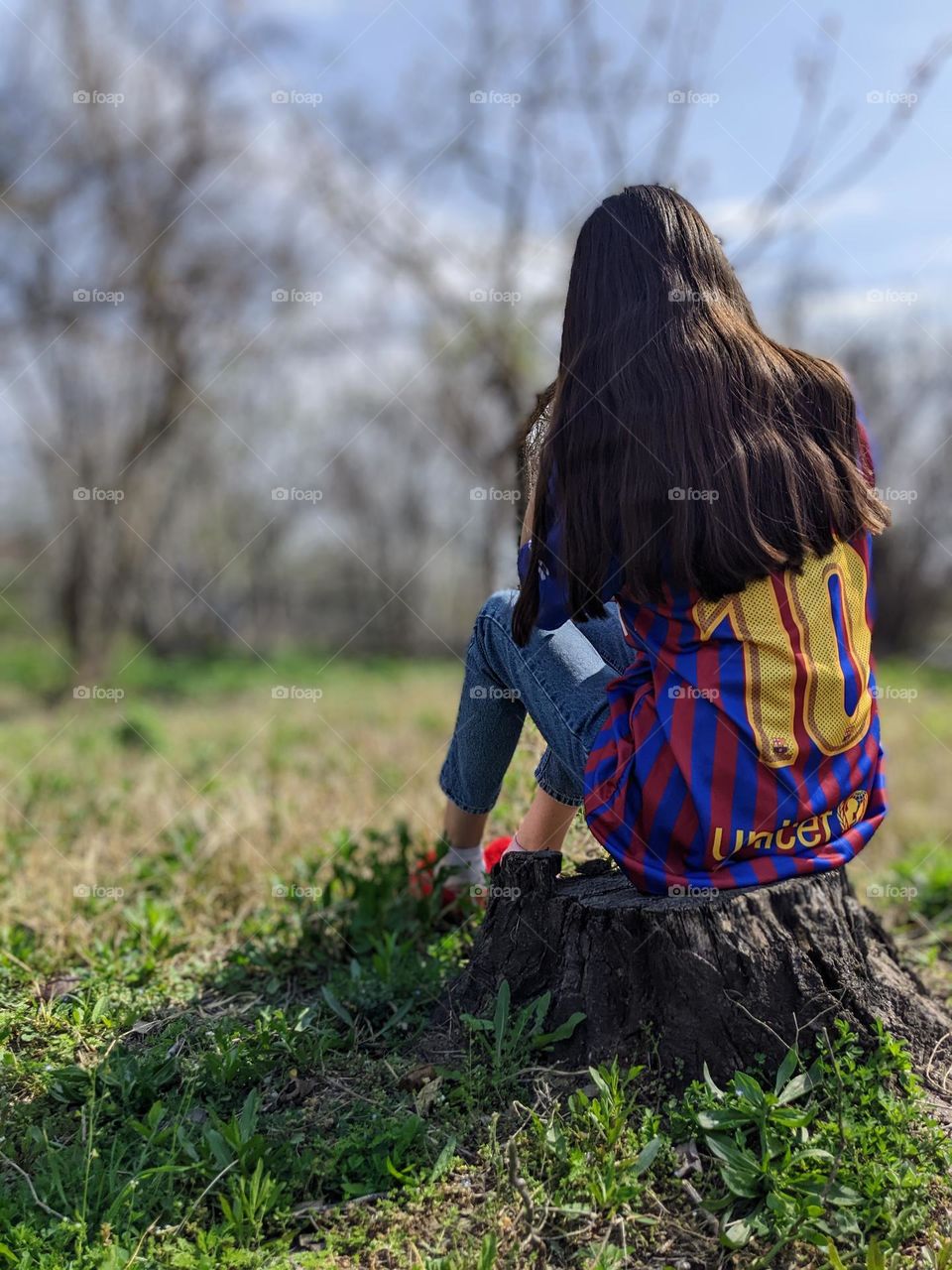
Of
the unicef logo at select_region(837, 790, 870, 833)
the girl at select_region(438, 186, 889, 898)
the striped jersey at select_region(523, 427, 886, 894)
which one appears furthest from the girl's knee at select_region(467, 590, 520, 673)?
the unicef logo at select_region(837, 790, 870, 833)

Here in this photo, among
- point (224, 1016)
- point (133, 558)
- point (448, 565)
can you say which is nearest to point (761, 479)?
point (224, 1016)

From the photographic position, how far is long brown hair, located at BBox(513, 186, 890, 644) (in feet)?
6.02

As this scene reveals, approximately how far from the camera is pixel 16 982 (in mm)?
2438

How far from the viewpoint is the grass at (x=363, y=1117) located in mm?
1647

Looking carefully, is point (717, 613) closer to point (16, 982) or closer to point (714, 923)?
point (714, 923)

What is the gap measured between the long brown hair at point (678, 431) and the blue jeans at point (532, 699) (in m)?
0.20

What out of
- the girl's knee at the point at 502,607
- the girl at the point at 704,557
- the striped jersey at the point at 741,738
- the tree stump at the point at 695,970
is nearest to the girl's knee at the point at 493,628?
the girl's knee at the point at 502,607

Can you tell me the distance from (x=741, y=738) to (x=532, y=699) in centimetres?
50

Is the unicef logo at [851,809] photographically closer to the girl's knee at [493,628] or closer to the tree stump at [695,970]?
the tree stump at [695,970]

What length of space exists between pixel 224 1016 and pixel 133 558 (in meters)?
7.97

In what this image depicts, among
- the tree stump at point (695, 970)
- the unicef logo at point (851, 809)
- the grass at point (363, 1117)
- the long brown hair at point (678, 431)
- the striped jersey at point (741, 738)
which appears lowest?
the grass at point (363, 1117)

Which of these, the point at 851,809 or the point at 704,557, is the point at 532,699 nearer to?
the point at 704,557

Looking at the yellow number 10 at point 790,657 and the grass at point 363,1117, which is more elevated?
the yellow number 10 at point 790,657

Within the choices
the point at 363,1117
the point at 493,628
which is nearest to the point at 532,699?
the point at 493,628
